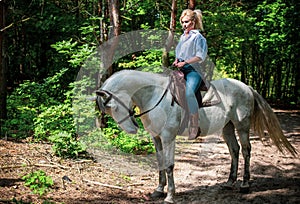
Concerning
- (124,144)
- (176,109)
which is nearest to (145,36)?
(124,144)

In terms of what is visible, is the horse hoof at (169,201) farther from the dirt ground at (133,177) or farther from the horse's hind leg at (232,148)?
the horse's hind leg at (232,148)

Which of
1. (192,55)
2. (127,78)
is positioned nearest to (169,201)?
(127,78)

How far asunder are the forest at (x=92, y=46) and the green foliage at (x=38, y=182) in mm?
1388

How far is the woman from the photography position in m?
4.14

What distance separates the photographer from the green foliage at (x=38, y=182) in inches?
165

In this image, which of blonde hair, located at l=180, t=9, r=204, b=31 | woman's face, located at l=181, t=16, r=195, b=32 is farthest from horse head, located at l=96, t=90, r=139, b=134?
blonde hair, located at l=180, t=9, r=204, b=31

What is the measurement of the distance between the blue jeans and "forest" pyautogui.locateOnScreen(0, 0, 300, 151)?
2699 mm

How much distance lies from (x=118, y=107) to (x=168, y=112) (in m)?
0.77

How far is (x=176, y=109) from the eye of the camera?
423 centimetres

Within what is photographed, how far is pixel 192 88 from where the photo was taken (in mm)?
4180

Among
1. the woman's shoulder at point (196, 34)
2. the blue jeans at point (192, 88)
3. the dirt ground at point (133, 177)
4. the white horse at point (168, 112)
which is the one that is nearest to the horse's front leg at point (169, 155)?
the white horse at point (168, 112)

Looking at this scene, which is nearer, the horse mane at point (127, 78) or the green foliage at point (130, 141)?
the horse mane at point (127, 78)

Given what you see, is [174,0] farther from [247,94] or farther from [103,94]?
[103,94]

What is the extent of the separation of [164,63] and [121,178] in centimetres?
372
